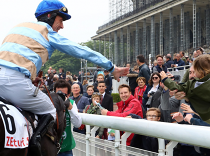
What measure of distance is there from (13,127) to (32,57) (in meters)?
0.74

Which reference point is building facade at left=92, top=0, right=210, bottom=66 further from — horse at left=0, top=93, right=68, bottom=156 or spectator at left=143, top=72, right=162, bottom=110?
horse at left=0, top=93, right=68, bottom=156

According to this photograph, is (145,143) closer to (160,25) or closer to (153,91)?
(153,91)

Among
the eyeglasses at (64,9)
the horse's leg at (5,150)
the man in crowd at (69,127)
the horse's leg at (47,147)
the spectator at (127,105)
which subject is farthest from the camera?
the spectator at (127,105)

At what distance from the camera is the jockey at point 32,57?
303 centimetres

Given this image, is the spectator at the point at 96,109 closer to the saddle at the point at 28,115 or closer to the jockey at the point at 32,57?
the jockey at the point at 32,57

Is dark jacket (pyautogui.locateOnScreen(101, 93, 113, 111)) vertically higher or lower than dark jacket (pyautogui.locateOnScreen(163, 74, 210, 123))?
lower

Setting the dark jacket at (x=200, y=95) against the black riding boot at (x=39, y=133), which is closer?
the black riding boot at (x=39, y=133)

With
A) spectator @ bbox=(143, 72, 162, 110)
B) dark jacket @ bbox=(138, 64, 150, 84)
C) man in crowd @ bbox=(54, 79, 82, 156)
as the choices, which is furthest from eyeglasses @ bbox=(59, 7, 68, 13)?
dark jacket @ bbox=(138, 64, 150, 84)

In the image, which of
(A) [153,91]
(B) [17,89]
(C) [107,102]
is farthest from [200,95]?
(C) [107,102]

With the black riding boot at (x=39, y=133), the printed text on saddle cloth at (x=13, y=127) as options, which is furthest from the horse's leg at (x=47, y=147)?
the printed text on saddle cloth at (x=13, y=127)

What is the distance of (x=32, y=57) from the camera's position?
3145 millimetres

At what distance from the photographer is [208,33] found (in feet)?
83.6

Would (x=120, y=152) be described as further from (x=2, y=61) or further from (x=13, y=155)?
(x=2, y=61)

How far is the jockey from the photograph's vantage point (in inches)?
119
